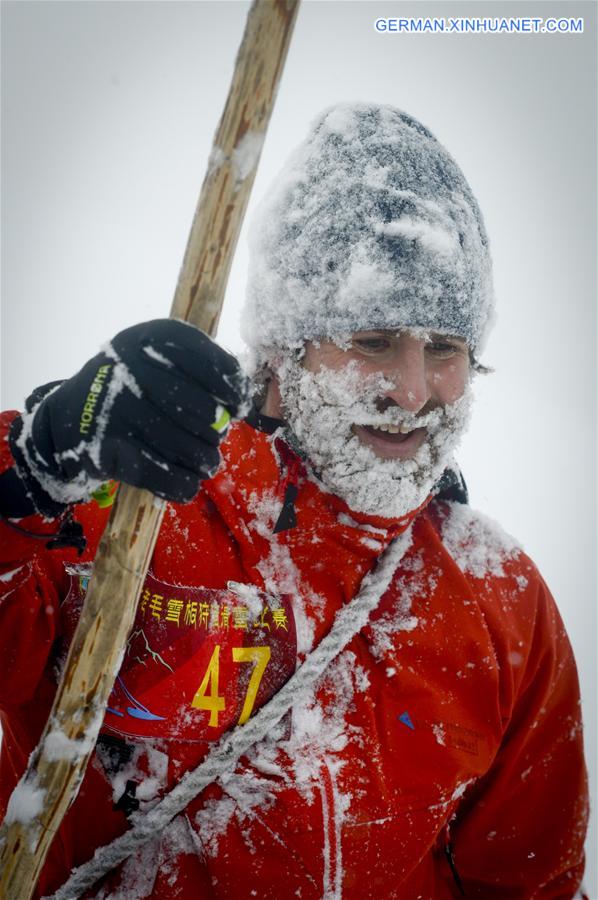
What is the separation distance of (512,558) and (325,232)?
121cm

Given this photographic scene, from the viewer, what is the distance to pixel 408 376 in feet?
5.28

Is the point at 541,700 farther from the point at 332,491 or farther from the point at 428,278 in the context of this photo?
the point at 428,278

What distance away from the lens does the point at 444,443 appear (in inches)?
67.3

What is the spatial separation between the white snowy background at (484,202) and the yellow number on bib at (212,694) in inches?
119

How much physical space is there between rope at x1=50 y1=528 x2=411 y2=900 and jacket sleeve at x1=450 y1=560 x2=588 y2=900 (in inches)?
29.7

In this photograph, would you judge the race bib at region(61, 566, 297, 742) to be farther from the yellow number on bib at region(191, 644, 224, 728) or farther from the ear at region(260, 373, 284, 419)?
the ear at region(260, 373, 284, 419)

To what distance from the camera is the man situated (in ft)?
4.84

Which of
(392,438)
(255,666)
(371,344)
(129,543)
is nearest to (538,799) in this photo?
(255,666)

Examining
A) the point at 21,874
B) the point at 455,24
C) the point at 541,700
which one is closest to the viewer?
the point at 21,874

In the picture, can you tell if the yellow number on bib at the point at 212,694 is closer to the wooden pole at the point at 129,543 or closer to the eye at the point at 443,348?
the wooden pole at the point at 129,543

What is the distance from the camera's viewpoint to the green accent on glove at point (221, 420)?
3.58 ft

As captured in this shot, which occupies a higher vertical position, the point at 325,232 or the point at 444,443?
the point at 325,232

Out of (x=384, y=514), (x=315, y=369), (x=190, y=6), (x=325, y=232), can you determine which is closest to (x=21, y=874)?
(x=384, y=514)

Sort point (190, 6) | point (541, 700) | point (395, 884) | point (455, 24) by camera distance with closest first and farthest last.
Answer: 1. point (395, 884)
2. point (541, 700)
3. point (455, 24)
4. point (190, 6)
